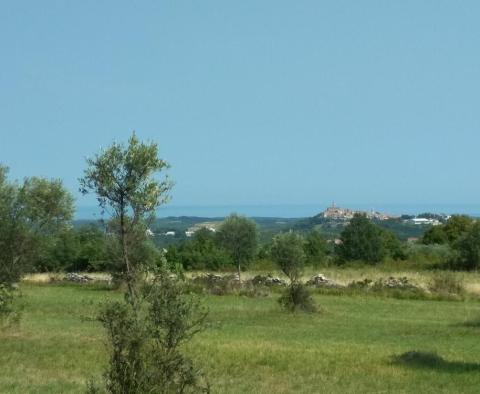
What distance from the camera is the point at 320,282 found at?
160 ft

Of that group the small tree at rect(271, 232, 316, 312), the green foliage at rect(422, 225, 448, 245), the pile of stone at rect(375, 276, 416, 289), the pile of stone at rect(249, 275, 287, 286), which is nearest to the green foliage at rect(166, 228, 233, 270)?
the pile of stone at rect(249, 275, 287, 286)

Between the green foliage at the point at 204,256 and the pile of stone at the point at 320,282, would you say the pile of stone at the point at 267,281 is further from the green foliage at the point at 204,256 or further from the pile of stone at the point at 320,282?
the green foliage at the point at 204,256

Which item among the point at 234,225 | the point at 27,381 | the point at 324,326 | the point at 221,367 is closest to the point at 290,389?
the point at 221,367

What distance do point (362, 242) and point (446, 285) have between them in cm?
2755

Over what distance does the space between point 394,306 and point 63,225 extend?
16.7 metres

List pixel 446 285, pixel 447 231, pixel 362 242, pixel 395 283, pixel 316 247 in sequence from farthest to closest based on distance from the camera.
A: pixel 447 231 < pixel 316 247 < pixel 362 242 < pixel 395 283 < pixel 446 285

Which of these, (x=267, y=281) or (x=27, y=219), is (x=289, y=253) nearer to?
(x=267, y=281)

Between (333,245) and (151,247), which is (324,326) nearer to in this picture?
(151,247)

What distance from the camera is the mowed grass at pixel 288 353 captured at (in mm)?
15789

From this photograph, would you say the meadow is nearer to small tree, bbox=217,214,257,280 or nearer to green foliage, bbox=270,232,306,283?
green foliage, bbox=270,232,306,283

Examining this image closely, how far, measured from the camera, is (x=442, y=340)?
24.3 metres

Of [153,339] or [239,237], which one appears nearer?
[153,339]

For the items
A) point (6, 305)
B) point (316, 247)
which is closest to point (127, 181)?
point (6, 305)

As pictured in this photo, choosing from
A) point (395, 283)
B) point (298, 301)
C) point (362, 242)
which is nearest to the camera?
point (298, 301)
